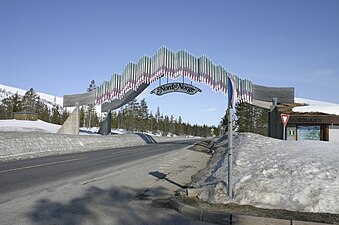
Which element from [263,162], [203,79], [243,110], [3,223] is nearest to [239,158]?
[263,162]

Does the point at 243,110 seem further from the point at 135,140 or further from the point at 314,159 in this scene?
the point at 314,159

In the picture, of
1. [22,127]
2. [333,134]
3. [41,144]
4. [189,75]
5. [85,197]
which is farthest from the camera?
[22,127]

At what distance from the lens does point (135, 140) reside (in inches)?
1732

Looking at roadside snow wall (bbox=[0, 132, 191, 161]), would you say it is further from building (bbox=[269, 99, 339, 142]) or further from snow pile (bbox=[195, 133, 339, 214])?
building (bbox=[269, 99, 339, 142])

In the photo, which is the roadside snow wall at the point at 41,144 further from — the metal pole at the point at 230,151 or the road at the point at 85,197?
the metal pole at the point at 230,151

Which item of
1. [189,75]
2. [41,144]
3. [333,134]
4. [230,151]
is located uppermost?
[189,75]

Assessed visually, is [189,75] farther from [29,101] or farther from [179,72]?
[29,101]

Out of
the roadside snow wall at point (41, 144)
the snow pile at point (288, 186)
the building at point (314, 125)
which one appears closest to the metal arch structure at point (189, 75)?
the building at point (314, 125)

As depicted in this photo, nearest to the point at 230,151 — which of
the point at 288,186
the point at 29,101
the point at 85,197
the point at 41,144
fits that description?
the point at 288,186

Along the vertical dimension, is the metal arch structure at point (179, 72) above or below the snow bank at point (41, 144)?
above

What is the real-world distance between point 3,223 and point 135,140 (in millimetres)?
38432

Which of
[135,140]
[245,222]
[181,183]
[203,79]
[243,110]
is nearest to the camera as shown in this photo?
[245,222]

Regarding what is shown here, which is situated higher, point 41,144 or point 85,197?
point 41,144

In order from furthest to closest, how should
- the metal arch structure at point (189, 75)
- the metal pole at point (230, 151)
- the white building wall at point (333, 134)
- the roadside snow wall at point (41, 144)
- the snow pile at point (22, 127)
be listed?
the snow pile at point (22, 127) → the metal arch structure at point (189, 75) → the white building wall at point (333, 134) → the roadside snow wall at point (41, 144) → the metal pole at point (230, 151)
